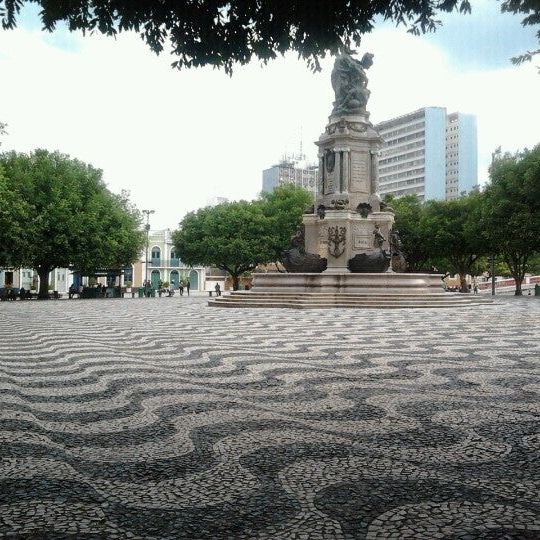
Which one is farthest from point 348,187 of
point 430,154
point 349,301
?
point 430,154

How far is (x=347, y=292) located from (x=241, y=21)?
1952 cm

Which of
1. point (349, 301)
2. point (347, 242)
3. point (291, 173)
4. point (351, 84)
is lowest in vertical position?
point (349, 301)

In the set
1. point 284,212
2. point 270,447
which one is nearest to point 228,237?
point 284,212

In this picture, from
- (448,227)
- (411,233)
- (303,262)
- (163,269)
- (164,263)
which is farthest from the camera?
(163,269)

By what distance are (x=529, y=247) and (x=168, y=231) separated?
224 ft

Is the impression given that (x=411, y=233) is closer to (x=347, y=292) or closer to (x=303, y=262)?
(x=303, y=262)

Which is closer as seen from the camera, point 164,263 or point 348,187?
point 348,187

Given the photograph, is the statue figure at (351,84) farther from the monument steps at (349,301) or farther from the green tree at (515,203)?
the green tree at (515,203)

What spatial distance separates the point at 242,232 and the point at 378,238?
27.5 metres

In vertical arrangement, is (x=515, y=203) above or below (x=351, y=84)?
below

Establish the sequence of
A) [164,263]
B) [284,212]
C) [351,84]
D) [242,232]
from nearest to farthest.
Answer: [351,84] → [242,232] → [284,212] → [164,263]

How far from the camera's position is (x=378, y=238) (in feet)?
86.5

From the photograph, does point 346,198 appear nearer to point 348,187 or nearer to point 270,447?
point 348,187

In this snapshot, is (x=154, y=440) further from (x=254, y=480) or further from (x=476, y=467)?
(x=476, y=467)
